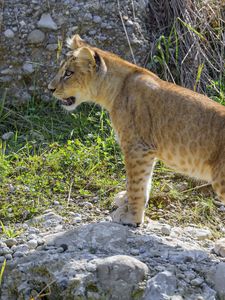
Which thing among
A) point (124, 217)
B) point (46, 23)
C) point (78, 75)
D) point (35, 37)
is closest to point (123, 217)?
point (124, 217)

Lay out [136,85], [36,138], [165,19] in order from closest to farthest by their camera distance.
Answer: [136,85], [36,138], [165,19]

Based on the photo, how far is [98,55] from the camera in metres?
6.18

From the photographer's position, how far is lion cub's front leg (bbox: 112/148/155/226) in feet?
19.5

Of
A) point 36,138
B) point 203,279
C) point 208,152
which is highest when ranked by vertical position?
point 208,152

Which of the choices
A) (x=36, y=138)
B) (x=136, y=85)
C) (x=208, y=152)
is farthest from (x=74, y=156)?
(x=208, y=152)

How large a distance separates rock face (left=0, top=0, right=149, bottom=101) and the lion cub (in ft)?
5.88

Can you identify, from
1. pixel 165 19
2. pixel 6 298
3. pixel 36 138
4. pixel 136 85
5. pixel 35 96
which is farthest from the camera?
pixel 165 19

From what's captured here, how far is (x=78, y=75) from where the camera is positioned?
6.21m

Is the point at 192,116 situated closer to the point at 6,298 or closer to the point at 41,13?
the point at 6,298

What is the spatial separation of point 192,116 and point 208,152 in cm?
32

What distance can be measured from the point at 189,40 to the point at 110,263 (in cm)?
374

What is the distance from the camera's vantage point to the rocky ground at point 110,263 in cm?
519

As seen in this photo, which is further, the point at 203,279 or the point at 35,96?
the point at 35,96

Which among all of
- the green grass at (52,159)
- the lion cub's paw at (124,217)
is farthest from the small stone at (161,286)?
the green grass at (52,159)
